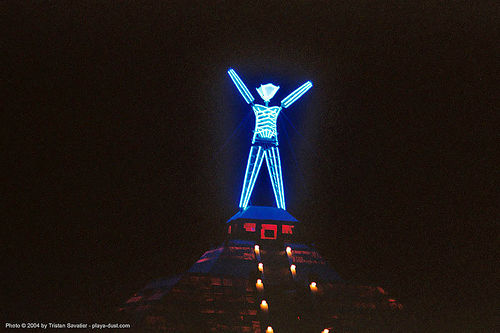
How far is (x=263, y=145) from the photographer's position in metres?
15.0

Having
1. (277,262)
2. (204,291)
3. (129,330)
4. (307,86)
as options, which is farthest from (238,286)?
(307,86)

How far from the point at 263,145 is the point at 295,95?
10.1 feet

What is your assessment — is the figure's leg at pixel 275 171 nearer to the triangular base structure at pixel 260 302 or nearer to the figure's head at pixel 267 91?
the figure's head at pixel 267 91

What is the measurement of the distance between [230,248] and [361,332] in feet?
18.6

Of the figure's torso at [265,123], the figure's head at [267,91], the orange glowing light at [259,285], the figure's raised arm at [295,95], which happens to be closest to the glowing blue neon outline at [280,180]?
the figure's torso at [265,123]

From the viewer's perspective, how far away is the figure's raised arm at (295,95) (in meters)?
15.8

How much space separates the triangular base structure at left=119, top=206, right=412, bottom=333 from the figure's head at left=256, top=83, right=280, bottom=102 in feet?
23.6

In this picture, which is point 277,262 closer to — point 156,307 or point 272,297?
point 272,297

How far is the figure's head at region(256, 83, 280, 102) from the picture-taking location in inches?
612

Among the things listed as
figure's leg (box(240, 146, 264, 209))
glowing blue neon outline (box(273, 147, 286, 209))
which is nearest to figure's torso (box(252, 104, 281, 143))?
glowing blue neon outline (box(273, 147, 286, 209))

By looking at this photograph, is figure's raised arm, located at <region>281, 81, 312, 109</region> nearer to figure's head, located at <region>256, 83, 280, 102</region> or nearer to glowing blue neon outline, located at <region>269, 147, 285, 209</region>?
figure's head, located at <region>256, 83, 280, 102</region>

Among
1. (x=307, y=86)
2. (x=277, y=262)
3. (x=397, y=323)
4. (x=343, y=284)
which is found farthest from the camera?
(x=307, y=86)

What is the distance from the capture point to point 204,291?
1030 cm

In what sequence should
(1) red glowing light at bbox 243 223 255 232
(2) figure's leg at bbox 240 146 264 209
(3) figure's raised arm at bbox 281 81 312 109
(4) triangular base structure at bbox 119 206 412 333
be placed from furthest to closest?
1. (3) figure's raised arm at bbox 281 81 312 109
2. (2) figure's leg at bbox 240 146 264 209
3. (1) red glowing light at bbox 243 223 255 232
4. (4) triangular base structure at bbox 119 206 412 333
